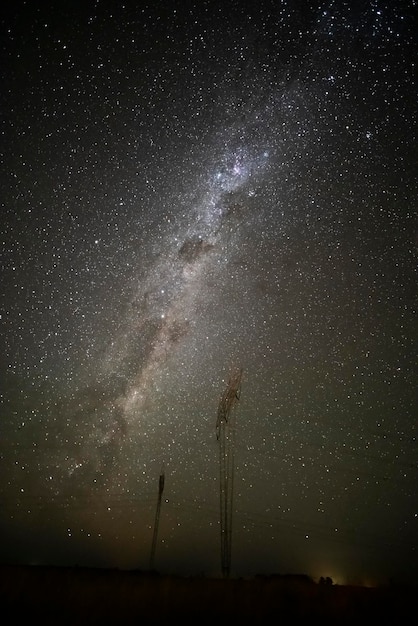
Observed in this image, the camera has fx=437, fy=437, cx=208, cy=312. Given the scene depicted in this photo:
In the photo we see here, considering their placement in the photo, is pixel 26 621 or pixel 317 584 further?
pixel 317 584

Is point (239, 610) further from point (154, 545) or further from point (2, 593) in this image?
point (154, 545)

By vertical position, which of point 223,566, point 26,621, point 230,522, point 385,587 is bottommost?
point 26,621

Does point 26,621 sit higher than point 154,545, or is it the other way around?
point 154,545

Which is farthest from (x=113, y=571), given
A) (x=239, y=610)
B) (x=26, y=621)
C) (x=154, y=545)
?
(x=154, y=545)

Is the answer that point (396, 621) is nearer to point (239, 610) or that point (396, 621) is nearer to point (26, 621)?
point (239, 610)

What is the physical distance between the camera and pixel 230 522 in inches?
1094

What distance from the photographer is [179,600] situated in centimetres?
1302

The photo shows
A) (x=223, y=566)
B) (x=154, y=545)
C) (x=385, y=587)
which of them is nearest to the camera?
(x=385, y=587)

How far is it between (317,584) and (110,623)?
6085 mm

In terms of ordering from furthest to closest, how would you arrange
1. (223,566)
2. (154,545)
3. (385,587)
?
1. (154,545)
2. (223,566)
3. (385,587)

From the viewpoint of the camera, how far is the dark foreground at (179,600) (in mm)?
12352

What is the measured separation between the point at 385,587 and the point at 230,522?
16.2 meters

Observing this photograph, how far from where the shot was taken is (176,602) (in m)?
13.0

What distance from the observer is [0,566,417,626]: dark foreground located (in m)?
12.4
